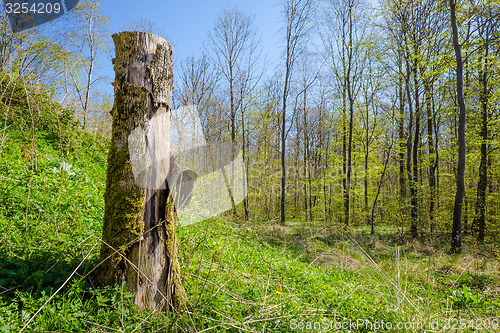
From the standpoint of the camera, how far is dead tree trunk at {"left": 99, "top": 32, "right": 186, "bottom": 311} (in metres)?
1.67

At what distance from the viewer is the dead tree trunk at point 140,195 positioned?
1673mm

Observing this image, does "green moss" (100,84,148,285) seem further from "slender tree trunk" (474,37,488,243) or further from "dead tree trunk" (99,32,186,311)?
"slender tree trunk" (474,37,488,243)

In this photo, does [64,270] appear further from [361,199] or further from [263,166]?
[361,199]

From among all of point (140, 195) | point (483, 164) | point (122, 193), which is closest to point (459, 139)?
point (483, 164)

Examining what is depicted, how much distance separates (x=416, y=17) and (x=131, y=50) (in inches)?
448

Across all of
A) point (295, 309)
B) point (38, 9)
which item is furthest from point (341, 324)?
point (38, 9)

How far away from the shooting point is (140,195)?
1703 mm

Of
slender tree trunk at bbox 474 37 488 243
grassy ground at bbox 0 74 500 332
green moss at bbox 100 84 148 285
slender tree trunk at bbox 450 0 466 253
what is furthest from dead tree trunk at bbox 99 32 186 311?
slender tree trunk at bbox 474 37 488 243

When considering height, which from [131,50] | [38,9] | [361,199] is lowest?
[361,199]

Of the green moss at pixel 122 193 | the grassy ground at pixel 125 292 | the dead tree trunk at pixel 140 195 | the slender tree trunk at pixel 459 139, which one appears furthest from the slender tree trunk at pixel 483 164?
the green moss at pixel 122 193

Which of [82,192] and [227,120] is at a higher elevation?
[227,120]

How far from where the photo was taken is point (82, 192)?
371cm

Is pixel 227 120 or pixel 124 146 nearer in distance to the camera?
pixel 124 146

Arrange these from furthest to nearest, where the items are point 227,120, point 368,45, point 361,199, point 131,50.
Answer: point 361,199, point 227,120, point 368,45, point 131,50
